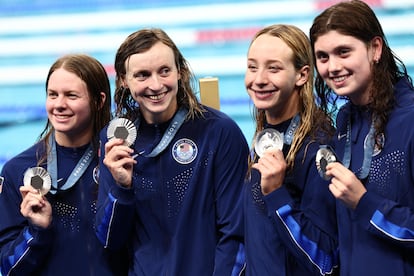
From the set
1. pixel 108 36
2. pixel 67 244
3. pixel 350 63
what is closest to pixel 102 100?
pixel 67 244

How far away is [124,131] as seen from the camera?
2.76 meters

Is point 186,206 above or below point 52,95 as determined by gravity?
below

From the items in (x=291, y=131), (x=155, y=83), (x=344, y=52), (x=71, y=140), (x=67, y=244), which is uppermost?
(x=344, y=52)

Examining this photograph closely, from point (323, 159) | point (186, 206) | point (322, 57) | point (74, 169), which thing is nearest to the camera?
point (323, 159)

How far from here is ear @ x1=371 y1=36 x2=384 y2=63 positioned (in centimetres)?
246

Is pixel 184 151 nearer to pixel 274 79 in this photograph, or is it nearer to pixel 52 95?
pixel 274 79

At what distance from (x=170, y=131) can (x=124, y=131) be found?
16 centimetres

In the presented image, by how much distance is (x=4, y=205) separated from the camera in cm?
302

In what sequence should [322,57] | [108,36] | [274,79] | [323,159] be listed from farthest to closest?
[108,36]
[274,79]
[322,57]
[323,159]

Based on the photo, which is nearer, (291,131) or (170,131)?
(291,131)

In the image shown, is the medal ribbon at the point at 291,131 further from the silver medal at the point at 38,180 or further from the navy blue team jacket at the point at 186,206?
the silver medal at the point at 38,180

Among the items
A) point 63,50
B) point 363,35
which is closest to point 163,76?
point 363,35

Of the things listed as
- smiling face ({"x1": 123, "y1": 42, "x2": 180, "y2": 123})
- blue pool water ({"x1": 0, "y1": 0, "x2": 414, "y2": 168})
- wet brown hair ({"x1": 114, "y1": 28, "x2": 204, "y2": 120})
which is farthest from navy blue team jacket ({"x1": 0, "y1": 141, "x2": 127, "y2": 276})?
blue pool water ({"x1": 0, "y1": 0, "x2": 414, "y2": 168})

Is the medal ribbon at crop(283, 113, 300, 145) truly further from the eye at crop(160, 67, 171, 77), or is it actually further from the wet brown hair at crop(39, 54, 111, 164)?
the wet brown hair at crop(39, 54, 111, 164)
